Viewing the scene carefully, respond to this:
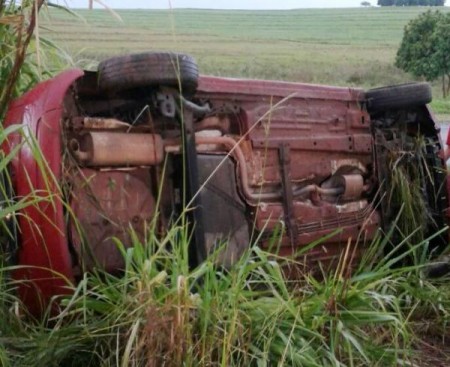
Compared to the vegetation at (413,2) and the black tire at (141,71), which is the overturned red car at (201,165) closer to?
the black tire at (141,71)

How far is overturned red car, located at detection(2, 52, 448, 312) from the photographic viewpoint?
3.29m

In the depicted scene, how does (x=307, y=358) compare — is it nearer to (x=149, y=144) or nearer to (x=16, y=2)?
(x=149, y=144)

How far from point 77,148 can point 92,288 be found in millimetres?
765

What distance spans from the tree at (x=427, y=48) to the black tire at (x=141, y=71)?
43.0m

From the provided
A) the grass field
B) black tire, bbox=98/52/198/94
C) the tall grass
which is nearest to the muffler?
black tire, bbox=98/52/198/94

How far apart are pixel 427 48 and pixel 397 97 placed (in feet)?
140

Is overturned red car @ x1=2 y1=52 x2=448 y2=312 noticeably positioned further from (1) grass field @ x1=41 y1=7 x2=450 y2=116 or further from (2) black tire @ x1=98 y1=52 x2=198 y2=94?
(1) grass field @ x1=41 y1=7 x2=450 y2=116

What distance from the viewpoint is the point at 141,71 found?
3467mm

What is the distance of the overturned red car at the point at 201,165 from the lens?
3.29 m

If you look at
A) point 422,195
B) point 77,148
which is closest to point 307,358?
point 77,148

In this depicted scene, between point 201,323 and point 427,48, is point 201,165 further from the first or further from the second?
point 427,48

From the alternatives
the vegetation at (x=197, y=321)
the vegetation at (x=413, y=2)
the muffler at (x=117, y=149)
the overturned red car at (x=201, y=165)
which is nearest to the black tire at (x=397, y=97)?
the overturned red car at (x=201, y=165)

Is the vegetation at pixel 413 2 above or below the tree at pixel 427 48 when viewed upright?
above

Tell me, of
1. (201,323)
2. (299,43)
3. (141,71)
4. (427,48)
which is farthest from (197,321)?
(299,43)
